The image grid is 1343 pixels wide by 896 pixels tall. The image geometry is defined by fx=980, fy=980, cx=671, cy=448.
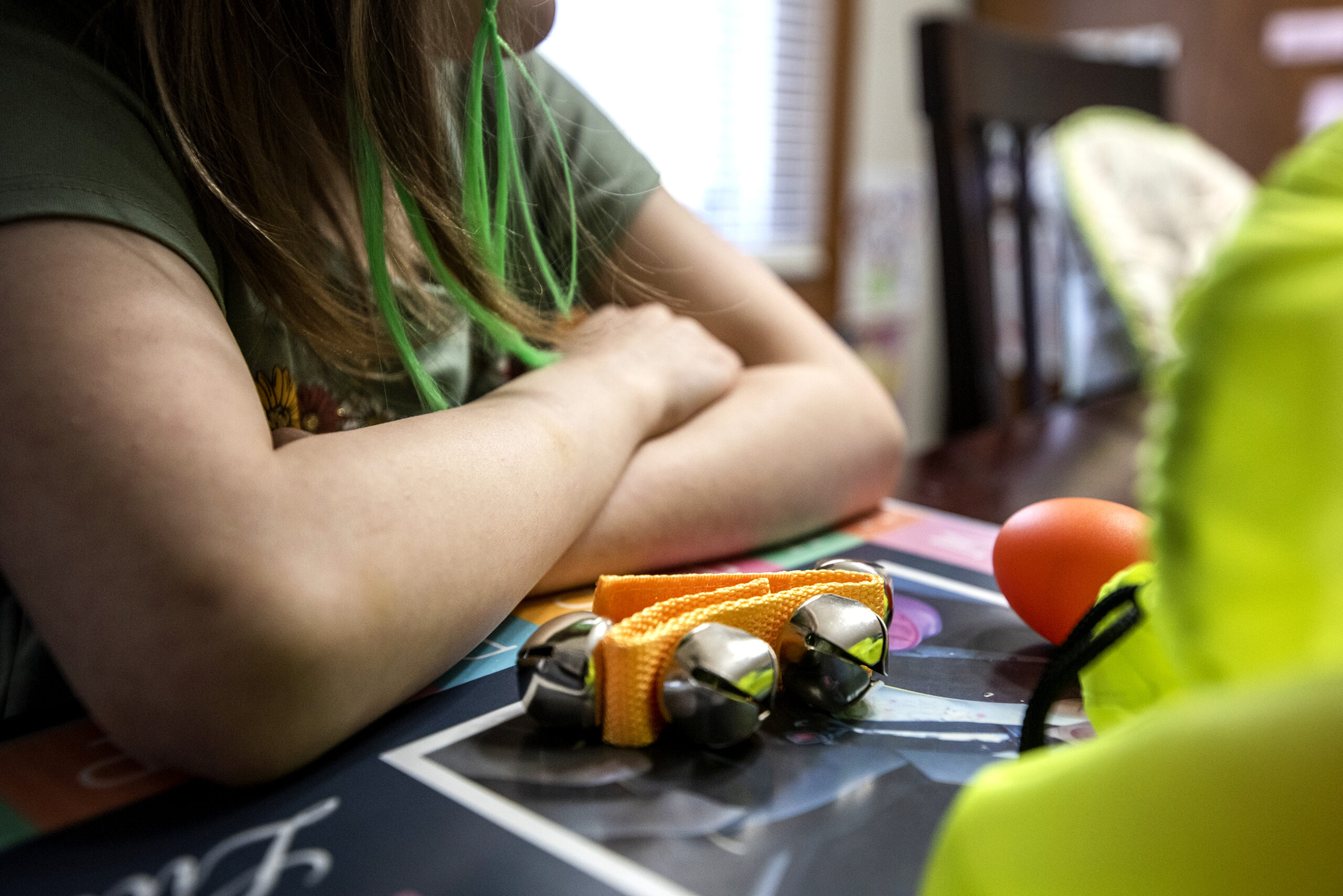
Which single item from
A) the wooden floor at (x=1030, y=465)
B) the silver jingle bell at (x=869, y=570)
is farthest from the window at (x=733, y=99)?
the silver jingle bell at (x=869, y=570)

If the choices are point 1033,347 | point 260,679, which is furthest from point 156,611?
point 1033,347

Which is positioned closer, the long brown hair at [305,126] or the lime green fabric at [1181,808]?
the lime green fabric at [1181,808]

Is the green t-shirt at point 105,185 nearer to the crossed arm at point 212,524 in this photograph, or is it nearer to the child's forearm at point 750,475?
the crossed arm at point 212,524

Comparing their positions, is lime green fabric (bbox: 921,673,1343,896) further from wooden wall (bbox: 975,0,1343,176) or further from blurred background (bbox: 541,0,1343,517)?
wooden wall (bbox: 975,0,1343,176)

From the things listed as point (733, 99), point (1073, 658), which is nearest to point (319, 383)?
point (1073, 658)

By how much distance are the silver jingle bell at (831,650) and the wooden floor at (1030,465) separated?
32cm

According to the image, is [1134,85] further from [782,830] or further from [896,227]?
[782,830]

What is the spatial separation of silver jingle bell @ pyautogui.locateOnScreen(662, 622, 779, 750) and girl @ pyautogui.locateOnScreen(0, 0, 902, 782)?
3.9 inches

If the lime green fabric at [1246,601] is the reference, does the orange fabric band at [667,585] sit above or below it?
below

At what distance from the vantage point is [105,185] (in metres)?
0.36

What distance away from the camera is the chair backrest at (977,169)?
1010 millimetres

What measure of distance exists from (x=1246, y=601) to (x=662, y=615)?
203 millimetres

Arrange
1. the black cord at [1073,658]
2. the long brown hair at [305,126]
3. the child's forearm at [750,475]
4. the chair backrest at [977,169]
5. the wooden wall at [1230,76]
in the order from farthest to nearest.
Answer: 1. the wooden wall at [1230,76]
2. the chair backrest at [977,169]
3. the child's forearm at [750,475]
4. the long brown hair at [305,126]
5. the black cord at [1073,658]

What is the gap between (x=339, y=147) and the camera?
47cm
